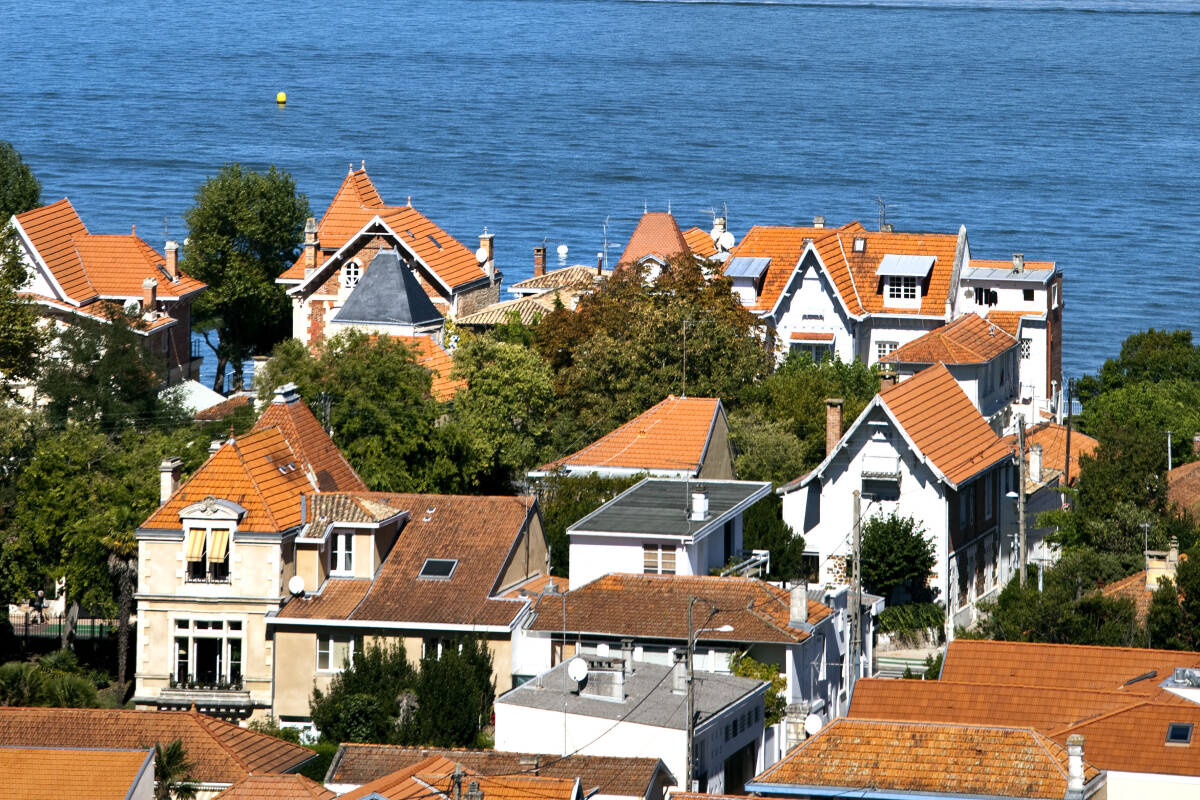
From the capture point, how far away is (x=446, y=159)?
609ft

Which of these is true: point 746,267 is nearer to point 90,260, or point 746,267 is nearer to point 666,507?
point 90,260

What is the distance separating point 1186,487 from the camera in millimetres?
68938

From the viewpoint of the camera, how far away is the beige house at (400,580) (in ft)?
159

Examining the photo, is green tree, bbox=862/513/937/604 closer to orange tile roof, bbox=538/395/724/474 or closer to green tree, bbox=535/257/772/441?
orange tile roof, bbox=538/395/724/474

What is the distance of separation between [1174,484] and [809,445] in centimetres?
1131

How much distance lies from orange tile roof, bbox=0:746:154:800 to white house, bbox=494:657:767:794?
7.27 meters

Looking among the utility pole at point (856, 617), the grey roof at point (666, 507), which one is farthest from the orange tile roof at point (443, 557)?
the utility pole at point (856, 617)

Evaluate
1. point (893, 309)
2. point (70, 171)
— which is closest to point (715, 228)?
point (893, 309)

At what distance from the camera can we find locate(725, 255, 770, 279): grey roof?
268 feet

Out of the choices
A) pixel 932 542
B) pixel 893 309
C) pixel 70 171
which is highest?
pixel 70 171

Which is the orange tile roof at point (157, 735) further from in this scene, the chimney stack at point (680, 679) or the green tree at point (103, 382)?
the green tree at point (103, 382)

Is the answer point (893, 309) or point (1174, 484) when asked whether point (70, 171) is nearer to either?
point (893, 309)

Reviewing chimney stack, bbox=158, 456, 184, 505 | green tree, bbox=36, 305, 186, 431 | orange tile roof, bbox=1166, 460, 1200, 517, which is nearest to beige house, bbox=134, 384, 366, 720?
chimney stack, bbox=158, 456, 184, 505

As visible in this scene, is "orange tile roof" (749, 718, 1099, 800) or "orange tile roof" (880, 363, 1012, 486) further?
"orange tile roof" (880, 363, 1012, 486)
